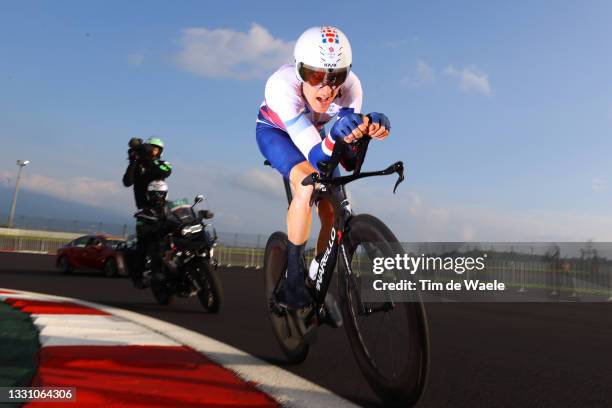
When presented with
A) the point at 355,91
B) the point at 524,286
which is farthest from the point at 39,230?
the point at 355,91

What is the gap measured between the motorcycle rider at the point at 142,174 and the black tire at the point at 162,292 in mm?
252

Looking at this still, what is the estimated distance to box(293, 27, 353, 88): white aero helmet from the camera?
338 centimetres

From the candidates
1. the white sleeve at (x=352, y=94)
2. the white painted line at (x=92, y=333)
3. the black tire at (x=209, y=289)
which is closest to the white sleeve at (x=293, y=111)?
the white sleeve at (x=352, y=94)

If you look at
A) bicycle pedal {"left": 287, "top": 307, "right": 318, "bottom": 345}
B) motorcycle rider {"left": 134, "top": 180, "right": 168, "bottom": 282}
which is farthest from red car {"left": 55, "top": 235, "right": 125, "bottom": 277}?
bicycle pedal {"left": 287, "top": 307, "right": 318, "bottom": 345}

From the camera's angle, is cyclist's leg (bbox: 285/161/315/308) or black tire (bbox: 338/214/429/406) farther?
cyclist's leg (bbox: 285/161/315/308)

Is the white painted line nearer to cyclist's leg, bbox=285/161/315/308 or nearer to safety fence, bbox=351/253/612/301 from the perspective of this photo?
cyclist's leg, bbox=285/161/315/308

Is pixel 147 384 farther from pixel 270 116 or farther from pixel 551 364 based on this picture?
pixel 551 364

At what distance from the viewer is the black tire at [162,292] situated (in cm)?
771

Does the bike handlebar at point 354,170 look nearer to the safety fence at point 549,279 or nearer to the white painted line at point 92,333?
the white painted line at point 92,333

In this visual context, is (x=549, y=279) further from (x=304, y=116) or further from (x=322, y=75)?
(x=322, y=75)

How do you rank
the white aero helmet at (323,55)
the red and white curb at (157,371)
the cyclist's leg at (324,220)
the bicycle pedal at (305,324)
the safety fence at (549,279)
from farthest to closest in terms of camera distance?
the safety fence at (549,279), the cyclist's leg at (324,220), the bicycle pedal at (305,324), the white aero helmet at (323,55), the red and white curb at (157,371)

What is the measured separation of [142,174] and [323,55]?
5.12 m

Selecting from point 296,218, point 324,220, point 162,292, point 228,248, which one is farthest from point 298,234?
point 228,248

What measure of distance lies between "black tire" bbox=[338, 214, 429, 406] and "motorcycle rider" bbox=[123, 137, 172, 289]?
16.8ft
